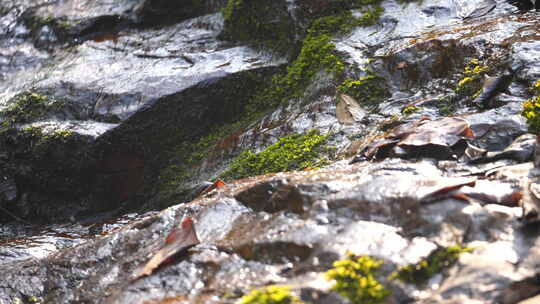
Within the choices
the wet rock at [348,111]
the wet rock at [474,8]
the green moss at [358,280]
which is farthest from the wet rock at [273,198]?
the wet rock at [474,8]

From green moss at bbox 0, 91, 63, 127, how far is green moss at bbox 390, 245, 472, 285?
507 cm

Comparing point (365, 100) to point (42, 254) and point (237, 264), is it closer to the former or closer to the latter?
point (237, 264)

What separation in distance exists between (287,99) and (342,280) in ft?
12.3

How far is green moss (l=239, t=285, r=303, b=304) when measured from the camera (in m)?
2.07

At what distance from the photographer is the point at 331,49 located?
5660 mm

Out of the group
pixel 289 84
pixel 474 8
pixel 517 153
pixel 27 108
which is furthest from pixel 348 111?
pixel 27 108

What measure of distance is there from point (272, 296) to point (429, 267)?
777 mm

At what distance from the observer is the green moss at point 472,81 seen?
4234 millimetres

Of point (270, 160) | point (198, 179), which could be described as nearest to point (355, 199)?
point (270, 160)

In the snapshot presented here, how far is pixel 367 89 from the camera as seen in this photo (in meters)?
4.97

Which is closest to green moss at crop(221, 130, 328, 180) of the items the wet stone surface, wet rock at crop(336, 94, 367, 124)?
the wet stone surface

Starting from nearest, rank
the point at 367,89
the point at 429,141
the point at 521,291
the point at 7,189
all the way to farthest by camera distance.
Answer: the point at 521,291, the point at 429,141, the point at 367,89, the point at 7,189

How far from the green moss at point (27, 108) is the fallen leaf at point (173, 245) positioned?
375cm

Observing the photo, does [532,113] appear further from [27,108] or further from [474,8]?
[27,108]
